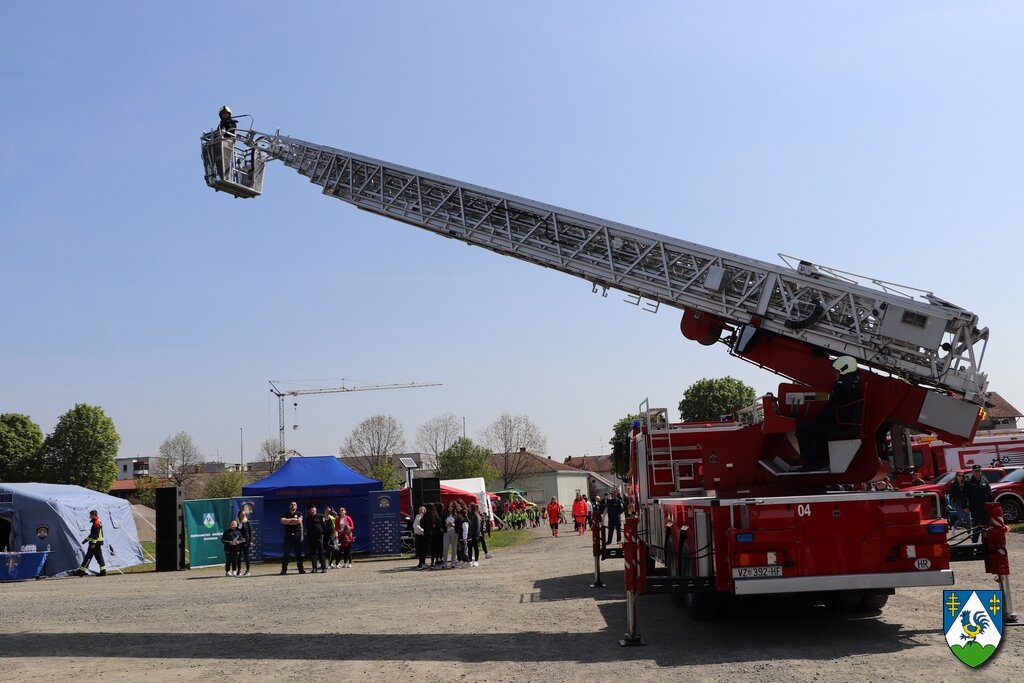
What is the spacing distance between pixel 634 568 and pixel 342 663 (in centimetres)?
311

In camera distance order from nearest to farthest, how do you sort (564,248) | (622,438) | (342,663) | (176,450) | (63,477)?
(342,663) → (564,248) → (622,438) → (63,477) → (176,450)

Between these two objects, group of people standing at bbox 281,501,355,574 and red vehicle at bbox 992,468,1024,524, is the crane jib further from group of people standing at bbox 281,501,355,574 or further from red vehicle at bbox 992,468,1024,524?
red vehicle at bbox 992,468,1024,524

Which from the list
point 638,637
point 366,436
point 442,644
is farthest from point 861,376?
point 366,436

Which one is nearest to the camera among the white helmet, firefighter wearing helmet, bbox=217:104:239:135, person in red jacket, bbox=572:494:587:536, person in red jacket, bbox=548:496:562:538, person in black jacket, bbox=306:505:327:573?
the white helmet

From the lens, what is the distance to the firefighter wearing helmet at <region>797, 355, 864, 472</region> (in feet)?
33.6

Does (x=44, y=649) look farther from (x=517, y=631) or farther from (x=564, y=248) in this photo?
(x=564, y=248)

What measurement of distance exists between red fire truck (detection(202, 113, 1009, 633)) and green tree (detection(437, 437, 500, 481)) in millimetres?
68093

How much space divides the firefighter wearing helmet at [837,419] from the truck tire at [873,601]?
2.10m

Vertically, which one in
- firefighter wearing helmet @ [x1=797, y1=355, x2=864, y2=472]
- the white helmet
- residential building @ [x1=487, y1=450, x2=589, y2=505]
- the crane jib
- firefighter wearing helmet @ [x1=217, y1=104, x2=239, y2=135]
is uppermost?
firefighter wearing helmet @ [x1=217, y1=104, x2=239, y2=135]

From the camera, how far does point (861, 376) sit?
10.6m

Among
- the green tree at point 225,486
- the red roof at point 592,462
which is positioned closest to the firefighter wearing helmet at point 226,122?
the green tree at point 225,486

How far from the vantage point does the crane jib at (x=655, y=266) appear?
10.2 m

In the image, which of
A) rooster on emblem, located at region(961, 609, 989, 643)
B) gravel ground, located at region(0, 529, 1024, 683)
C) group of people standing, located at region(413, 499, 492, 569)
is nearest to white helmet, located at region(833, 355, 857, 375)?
gravel ground, located at region(0, 529, 1024, 683)

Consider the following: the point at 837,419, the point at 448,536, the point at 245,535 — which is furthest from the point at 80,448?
the point at 837,419
